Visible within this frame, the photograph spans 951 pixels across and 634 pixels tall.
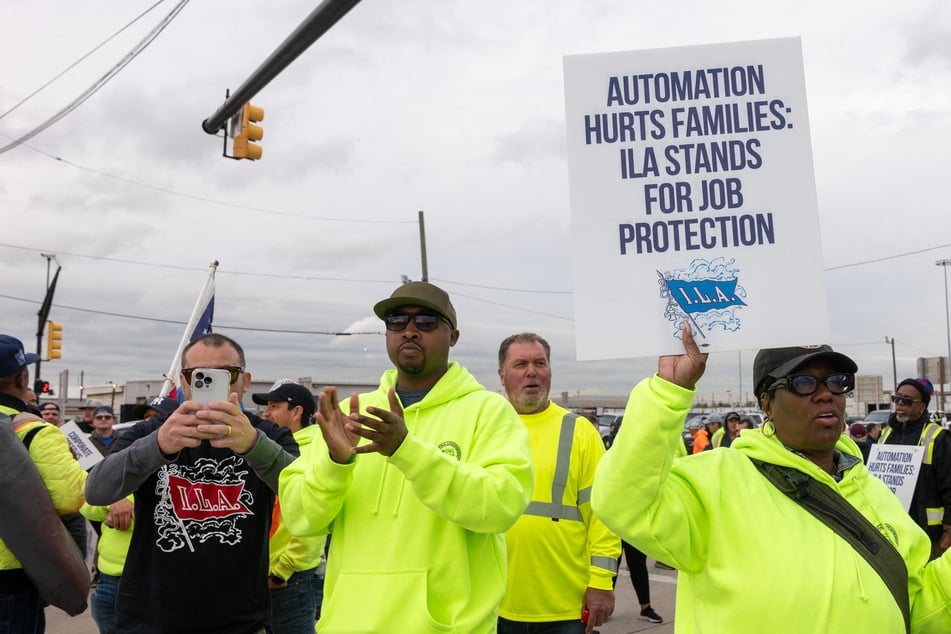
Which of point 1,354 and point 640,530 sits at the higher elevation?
point 1,354

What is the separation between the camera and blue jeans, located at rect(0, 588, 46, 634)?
334 centimetres

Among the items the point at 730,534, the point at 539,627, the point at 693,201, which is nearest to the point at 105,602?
the point at 539,627

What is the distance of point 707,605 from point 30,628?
284cm

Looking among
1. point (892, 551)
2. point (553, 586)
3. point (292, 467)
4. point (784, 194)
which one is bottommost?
point (553, 586)

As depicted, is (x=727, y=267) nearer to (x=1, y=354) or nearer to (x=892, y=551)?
(x=892, y=551)

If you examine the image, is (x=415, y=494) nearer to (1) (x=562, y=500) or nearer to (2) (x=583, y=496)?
(1) (x=562, y=500)

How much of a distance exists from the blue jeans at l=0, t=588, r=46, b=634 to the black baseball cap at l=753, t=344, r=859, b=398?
3.04 meters

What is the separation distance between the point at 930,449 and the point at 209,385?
5933mm

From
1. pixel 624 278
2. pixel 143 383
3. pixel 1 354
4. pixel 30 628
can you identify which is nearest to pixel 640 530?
pixel 624 278

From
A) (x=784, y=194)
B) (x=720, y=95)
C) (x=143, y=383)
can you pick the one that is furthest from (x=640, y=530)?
(x=143, y=383)

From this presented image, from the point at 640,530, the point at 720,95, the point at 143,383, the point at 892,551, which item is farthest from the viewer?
the point at 143,383

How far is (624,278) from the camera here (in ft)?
7.65

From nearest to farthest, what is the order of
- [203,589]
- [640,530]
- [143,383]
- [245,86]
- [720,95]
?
[640,530], [720,95], [203,589], [245,86], [143,383]

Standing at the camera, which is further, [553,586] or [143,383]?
[143,383]
